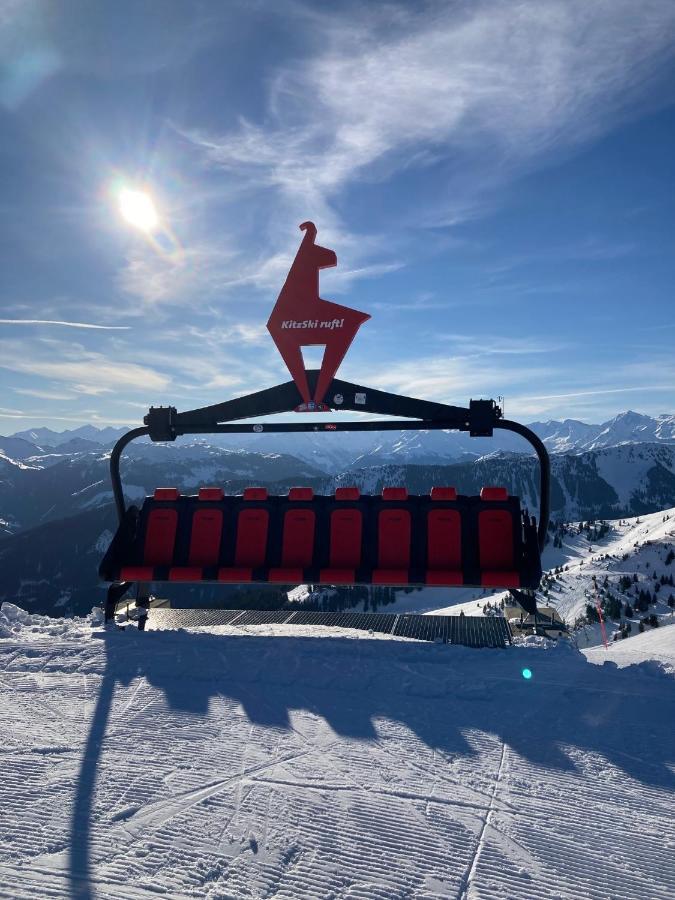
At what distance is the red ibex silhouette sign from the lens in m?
10.1

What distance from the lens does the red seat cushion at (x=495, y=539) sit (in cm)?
974

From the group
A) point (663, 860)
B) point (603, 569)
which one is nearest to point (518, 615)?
point (663, 860)

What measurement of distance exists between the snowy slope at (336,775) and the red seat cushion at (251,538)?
2804 millimetres

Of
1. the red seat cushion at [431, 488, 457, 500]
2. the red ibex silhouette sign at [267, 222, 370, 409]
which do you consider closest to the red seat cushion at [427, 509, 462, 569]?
the red seat cushion at [431, 488, 457, 500]


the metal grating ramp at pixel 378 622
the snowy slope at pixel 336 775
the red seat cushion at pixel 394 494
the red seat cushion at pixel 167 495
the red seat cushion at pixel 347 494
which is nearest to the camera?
the snowy slope at pixel 336 775

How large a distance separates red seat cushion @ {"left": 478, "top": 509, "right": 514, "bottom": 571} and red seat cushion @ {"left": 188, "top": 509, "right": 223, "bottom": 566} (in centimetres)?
522

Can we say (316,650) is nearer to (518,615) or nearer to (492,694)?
(492,694)

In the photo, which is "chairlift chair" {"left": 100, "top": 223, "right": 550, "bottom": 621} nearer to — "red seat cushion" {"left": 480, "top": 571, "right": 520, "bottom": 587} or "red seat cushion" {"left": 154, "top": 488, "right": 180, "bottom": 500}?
"red seat cushion" {"left": 480, "top": 571, "right": 520, "bottom": 587}

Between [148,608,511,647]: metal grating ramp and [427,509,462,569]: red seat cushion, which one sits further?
[427,509,462,569]: red seat cushion

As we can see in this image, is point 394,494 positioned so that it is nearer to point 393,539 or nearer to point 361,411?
point 393,539

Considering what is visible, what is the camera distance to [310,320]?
10.2m

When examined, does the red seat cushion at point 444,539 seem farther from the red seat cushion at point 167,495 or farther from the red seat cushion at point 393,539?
the red seat cushion at point 167,495

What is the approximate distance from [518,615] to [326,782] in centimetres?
614

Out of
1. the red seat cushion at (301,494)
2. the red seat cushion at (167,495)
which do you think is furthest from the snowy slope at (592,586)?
the red seat cushion at (167,495)
